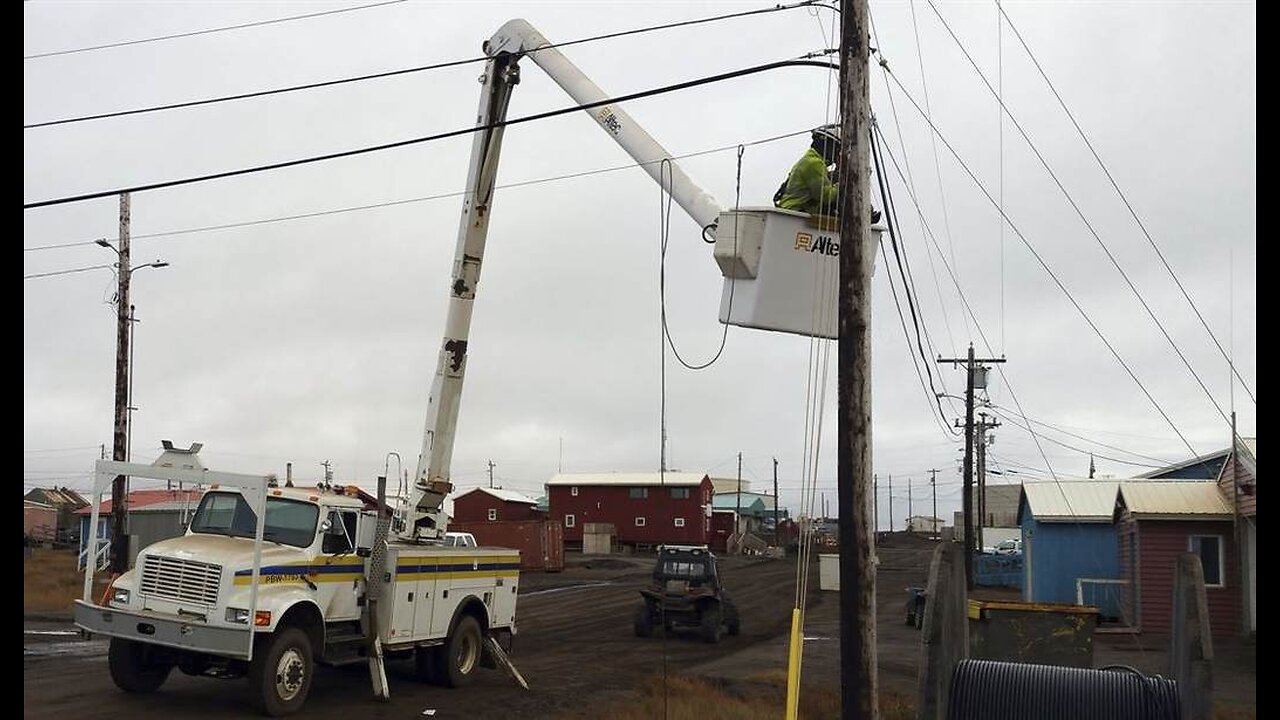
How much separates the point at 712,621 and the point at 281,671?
13.3 m

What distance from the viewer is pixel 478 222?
53.9 ft

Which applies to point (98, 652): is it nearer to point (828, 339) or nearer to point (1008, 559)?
point (828, 339)

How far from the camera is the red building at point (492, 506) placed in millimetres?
72375

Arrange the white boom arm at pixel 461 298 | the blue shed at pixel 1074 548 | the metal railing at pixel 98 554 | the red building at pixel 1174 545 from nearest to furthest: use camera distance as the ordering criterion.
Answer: the metal railing at pixel 98 554, the white boom arm at pixel 461 298, the red building at pixel 1174 545, the blue shed at pixel 1074 548

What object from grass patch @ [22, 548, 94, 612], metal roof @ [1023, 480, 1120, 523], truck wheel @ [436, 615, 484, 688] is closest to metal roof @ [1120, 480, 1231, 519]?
metal roof @ [1023, 480, 1120, 523]

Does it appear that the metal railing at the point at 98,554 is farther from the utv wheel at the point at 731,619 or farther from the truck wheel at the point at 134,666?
the utv wheel at the point at 731,619

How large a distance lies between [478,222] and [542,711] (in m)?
6.99

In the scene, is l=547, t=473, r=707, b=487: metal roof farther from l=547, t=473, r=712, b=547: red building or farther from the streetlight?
the streetlight

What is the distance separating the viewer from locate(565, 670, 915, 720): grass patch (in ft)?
46.4

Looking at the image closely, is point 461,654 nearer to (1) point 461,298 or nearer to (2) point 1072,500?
(1) point 461,298

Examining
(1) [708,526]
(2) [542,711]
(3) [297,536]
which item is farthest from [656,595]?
(1) [708,526]

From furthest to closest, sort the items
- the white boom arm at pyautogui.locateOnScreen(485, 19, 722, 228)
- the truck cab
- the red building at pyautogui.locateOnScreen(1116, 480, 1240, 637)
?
the red building at pyautogui.locateOnScreen(1116, 480, 1240, 637) < the truck cab < the white boom arm at pyautogui.locateOnScreen(485, 19, 722, 228)

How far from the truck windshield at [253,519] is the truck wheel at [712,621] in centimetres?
1246

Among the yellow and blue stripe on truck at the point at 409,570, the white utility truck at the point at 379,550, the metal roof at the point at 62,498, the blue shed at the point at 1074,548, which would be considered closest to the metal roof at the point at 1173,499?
the blue shed at the point at 1074,548
